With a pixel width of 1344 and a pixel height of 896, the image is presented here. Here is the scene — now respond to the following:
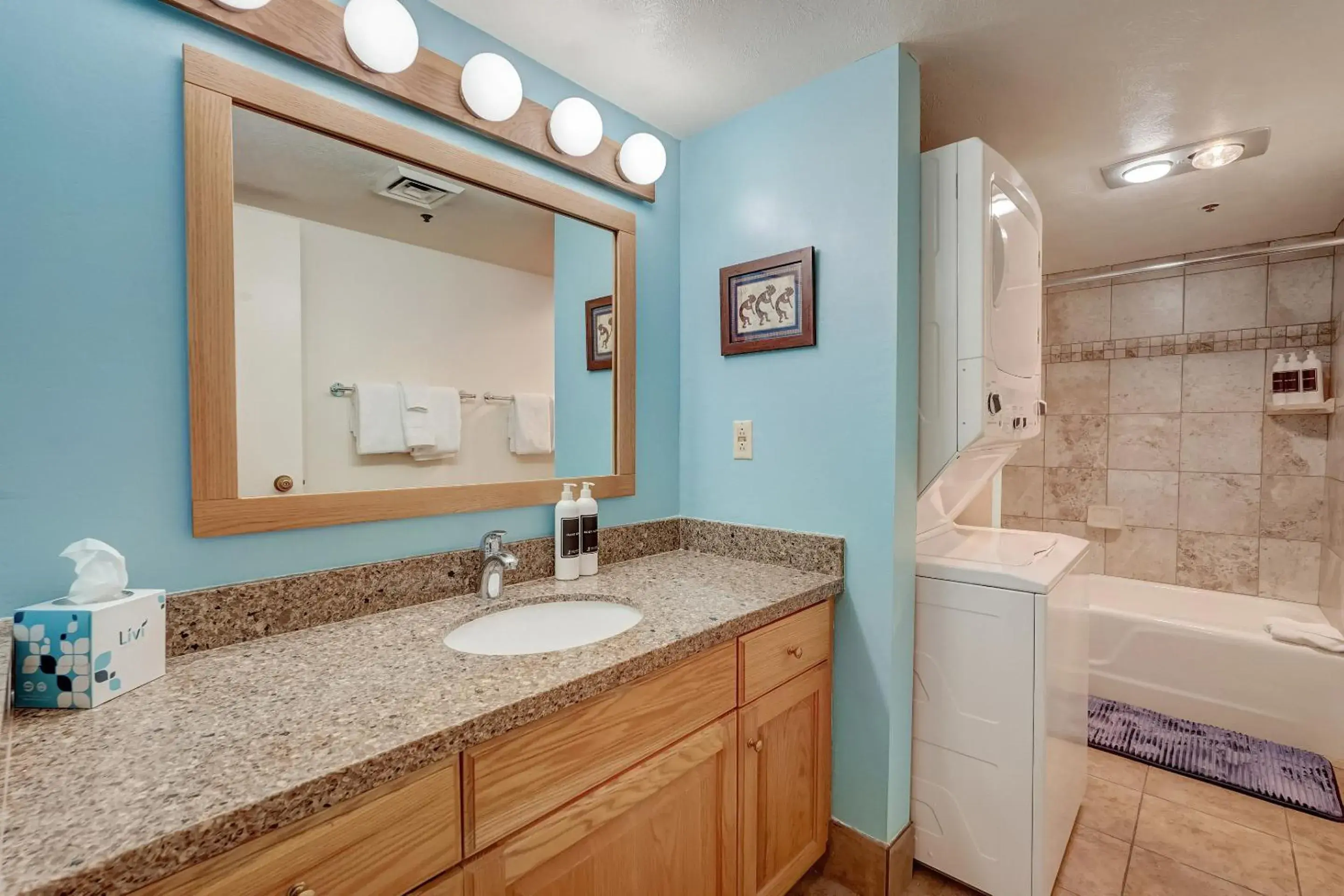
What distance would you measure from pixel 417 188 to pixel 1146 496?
399cm

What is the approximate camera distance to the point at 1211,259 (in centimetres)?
270

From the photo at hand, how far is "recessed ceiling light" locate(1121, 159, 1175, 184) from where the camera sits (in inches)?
82.5

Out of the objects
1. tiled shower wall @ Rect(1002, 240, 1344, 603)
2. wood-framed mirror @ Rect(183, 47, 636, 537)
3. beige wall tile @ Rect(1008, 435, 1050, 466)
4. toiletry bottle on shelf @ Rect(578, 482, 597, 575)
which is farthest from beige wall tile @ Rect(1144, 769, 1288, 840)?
wood-framed mirror @ Rect(183, 47, 636, 537)

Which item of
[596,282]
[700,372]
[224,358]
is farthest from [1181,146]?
[224,358]

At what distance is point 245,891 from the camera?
2.09 feet

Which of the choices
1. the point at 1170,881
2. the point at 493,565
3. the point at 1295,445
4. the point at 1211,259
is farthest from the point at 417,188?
the point at 1295,445

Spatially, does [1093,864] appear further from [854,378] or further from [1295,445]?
[1295,445]

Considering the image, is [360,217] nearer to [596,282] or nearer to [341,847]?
[596,282]

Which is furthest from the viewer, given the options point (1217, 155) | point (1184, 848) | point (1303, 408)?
point (1303, 408)

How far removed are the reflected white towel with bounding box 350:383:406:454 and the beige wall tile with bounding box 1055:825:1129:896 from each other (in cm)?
221

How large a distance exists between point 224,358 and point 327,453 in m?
0.25

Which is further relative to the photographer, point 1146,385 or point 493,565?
point 1146,385

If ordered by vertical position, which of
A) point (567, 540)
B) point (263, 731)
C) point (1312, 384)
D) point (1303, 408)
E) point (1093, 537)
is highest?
point (1312, 384)

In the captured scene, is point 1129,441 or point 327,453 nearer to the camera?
point 327,453
